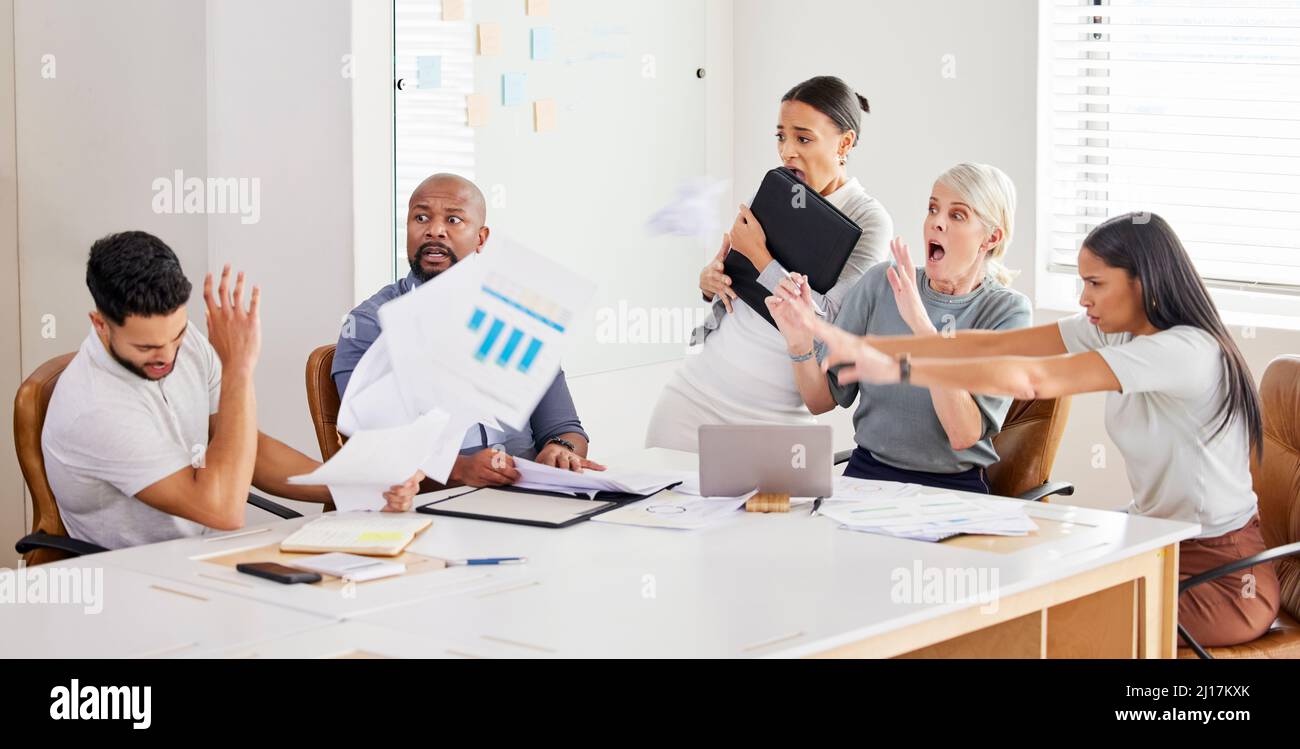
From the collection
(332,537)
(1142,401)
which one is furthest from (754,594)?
(1142,401)

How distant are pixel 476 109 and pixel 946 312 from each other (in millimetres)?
1772

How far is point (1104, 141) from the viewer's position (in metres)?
4.79

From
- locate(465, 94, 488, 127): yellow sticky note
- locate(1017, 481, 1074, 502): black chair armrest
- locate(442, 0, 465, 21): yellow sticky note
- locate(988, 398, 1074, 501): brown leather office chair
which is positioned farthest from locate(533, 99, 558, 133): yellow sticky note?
locate(1017, 481, 1074, 502): black chair armrest

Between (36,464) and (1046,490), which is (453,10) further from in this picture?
(1046,490)

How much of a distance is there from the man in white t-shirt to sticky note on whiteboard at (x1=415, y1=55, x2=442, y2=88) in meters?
1.54

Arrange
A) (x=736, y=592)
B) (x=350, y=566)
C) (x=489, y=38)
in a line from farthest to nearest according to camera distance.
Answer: (x=489, y=38), (x=350, y=566), (x=736, y=592)

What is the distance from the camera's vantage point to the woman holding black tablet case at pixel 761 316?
3.71 metres

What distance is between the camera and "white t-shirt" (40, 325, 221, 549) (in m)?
2.78

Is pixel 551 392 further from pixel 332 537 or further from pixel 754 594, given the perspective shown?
pixel 754 594

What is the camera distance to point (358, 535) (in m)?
2.65

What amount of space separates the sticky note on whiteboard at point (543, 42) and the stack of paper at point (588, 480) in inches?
76.1

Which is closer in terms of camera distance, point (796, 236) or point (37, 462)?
point (37, 462)

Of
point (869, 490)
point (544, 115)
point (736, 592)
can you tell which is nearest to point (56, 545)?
point (736, 592)

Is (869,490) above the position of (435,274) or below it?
below
